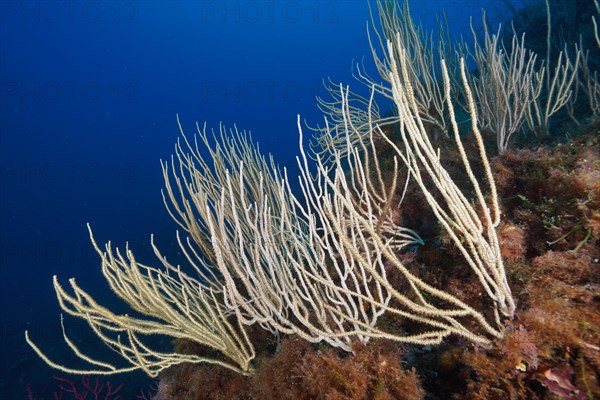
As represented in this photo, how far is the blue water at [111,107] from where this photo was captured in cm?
2228

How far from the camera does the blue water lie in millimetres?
22281

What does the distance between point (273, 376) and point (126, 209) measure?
3703 cm

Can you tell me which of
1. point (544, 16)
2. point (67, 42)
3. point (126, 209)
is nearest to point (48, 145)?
point (67, 42)

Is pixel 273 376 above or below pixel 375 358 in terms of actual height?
above

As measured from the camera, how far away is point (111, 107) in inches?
3248

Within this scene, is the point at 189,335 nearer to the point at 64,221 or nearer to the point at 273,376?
the point at 273,376

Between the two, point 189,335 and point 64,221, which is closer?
point 189,335

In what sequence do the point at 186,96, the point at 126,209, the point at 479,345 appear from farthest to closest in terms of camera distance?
the point at 186,96
the point at 126,209
the point at 479,345

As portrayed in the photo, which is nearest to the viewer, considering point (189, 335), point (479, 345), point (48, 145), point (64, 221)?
point (479, 345)

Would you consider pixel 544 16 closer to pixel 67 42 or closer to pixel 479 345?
pixel 479 345

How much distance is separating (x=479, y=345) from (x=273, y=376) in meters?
1.33

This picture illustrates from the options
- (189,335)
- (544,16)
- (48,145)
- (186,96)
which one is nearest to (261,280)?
(189,335)

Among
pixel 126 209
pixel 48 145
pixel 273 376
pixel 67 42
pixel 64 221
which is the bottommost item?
pixel 273 376

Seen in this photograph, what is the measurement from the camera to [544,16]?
8391 mm
